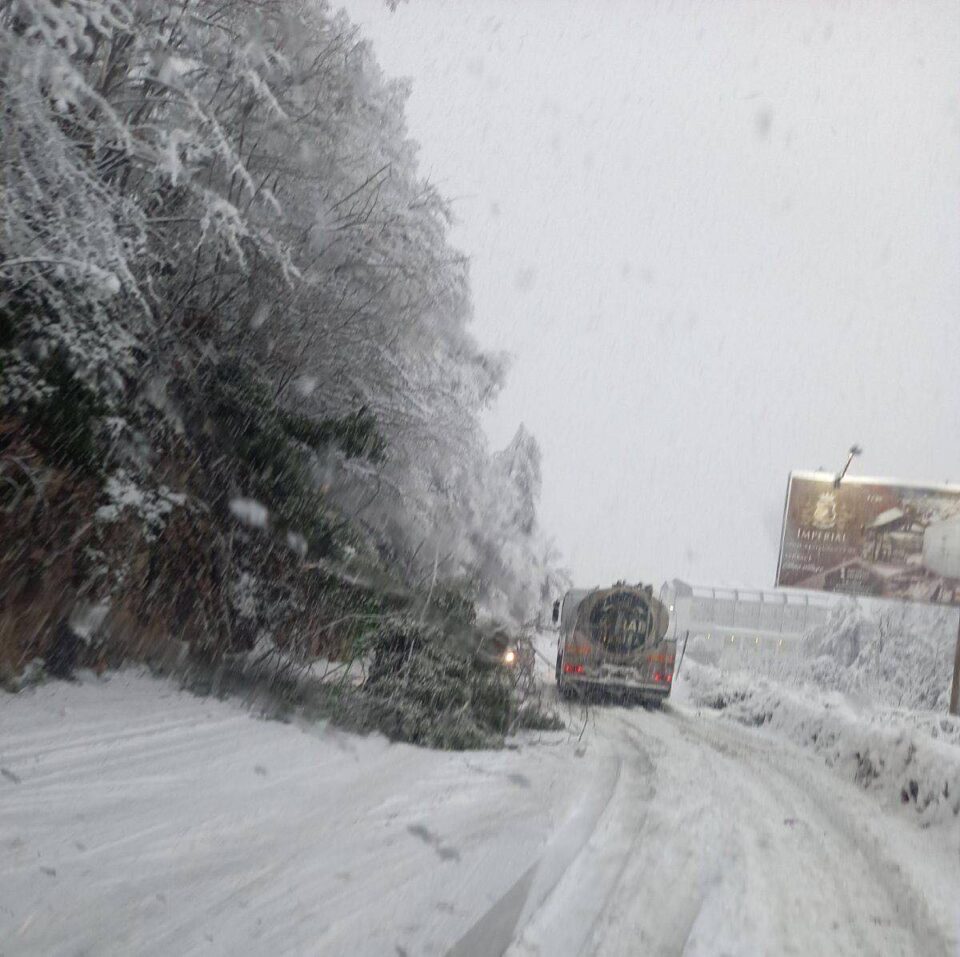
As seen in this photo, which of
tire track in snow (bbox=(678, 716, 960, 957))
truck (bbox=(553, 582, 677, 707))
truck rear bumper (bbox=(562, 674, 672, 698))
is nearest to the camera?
tire track in snow (bbox=(678, 716, 960, 957))

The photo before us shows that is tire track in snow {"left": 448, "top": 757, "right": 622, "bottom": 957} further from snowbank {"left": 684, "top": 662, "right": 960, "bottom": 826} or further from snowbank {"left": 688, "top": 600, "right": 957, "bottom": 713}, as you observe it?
snowbank {"left": 688, "top": 600, "right": 957, "bottom": 713}

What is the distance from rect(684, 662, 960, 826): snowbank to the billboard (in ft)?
14.4

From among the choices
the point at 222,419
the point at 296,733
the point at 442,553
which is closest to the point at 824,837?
the point at 296,733

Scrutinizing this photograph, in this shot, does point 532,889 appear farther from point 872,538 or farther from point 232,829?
point 872,538

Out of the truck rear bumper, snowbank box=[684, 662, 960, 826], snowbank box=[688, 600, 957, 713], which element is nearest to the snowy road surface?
snowbank box=[684, 662, 960, 826]

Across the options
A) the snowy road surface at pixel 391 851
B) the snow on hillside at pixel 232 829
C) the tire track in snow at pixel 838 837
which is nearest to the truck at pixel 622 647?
the tire track in snow at pixel 838 837

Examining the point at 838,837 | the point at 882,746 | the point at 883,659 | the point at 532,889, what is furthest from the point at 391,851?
the point at 883,659

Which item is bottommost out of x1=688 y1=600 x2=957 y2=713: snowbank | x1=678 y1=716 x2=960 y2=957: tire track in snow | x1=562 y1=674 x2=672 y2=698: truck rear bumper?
x1=678 y1=716 x2=960 y2=957: tire track in snow

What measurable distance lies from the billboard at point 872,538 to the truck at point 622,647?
6680 millimetres

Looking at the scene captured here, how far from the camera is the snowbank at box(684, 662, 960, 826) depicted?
799cm

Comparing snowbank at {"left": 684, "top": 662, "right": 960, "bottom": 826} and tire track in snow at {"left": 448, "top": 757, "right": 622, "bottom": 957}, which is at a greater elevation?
snowbank at {"left": 684, "top": 662, "right": 960, "bottom": 826}

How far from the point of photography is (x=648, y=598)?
62.4 feet

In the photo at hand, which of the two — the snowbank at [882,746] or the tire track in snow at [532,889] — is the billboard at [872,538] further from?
the tire track in snow at [532,889]

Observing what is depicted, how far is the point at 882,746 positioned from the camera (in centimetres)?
991
